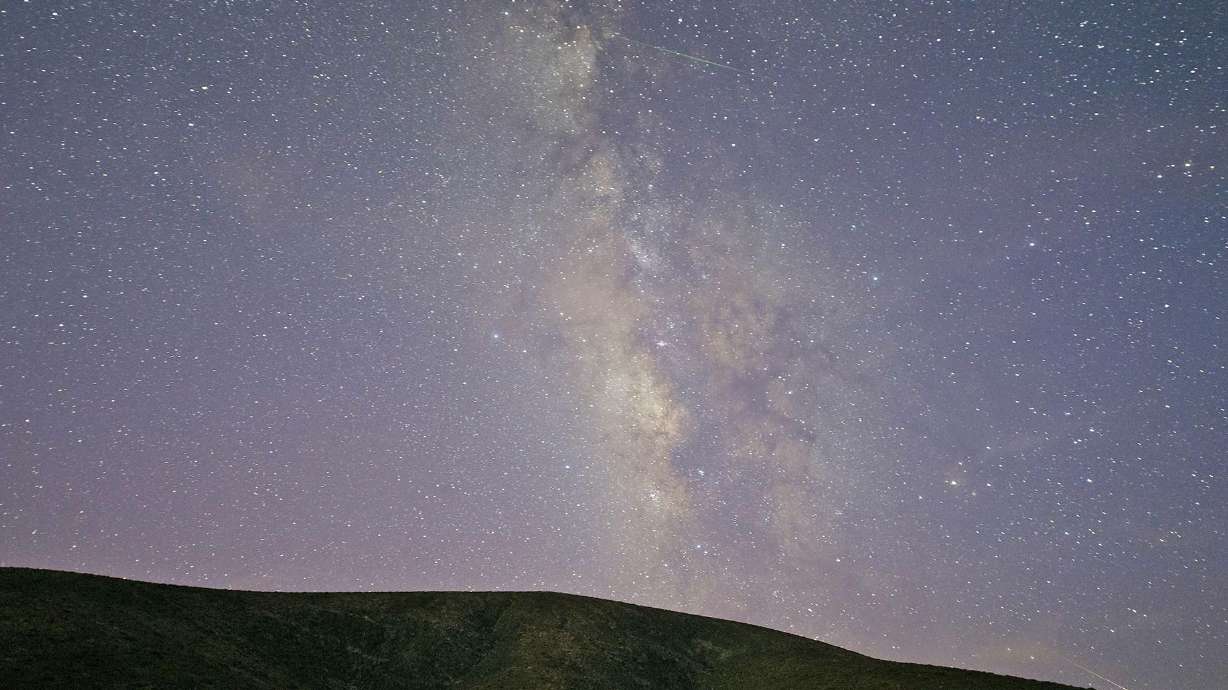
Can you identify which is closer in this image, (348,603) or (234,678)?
(234,678)

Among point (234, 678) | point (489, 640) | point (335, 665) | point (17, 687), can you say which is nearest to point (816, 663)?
point (489, 640)

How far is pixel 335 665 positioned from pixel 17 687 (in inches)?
755

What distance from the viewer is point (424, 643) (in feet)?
157

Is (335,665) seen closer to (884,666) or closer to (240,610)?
(240,610)

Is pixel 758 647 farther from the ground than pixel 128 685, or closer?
farther from the ground

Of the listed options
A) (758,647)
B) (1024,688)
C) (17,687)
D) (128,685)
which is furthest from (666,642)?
(17,687)

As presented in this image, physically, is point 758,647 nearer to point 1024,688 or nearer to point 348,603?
point 1024,688

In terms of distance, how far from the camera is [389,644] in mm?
46375

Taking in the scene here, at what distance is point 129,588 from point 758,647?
4631 cm

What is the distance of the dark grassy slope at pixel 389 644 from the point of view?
3011cm

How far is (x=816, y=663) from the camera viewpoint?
49844mm

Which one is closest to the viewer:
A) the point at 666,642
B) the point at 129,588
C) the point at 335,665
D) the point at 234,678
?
the point at 234,678

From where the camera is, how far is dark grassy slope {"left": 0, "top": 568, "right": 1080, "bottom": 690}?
98.8 feet

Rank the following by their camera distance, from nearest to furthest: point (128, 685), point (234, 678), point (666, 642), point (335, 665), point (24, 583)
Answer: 1. point (128, 685)
2. point (234, 678)
3. point (24, 583)
4. point (335, 665)
5. point (666, 642)
